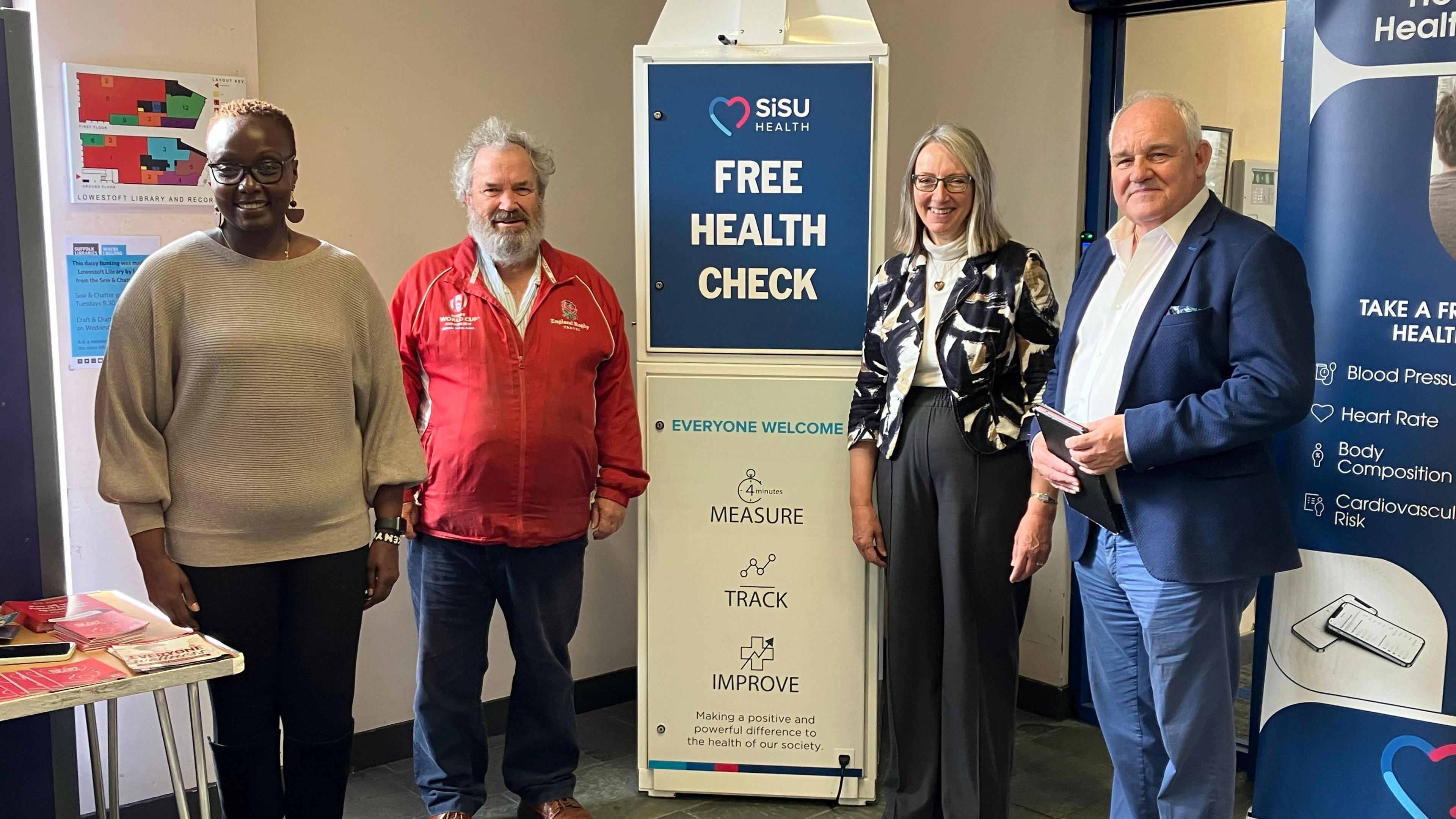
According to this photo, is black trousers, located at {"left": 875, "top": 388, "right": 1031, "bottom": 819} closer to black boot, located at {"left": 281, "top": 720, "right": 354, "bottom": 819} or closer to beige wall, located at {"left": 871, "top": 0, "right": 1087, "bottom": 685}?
beige wall, located at {"left": 871, "top": 0, "right": 1087, "bottom": 685}

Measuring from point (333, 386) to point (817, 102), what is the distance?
141cm

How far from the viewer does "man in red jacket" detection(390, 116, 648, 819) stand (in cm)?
269

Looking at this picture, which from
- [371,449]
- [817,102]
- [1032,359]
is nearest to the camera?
[371,449]

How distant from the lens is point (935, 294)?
2670 mm

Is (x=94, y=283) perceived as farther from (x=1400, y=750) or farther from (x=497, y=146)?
(x=1400, y=750)

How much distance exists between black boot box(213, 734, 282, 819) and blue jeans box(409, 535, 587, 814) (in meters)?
0.60

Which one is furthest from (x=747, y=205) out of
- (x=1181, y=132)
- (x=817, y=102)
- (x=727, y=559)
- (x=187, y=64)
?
(x=187, y=64)

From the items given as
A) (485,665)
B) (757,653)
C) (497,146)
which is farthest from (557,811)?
(497,146)

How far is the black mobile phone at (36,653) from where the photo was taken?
1779 mm

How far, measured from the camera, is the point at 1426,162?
2.28 meters

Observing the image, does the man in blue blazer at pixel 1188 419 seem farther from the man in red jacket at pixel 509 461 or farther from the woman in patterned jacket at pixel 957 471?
the man in red jacket at pixel 509 461

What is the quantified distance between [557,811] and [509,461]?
0.92 meters

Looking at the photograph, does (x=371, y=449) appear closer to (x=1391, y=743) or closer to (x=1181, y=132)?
(x=1181, y=132)

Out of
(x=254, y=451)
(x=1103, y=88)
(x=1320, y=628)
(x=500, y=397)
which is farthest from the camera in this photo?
(x=1103, y=88)
